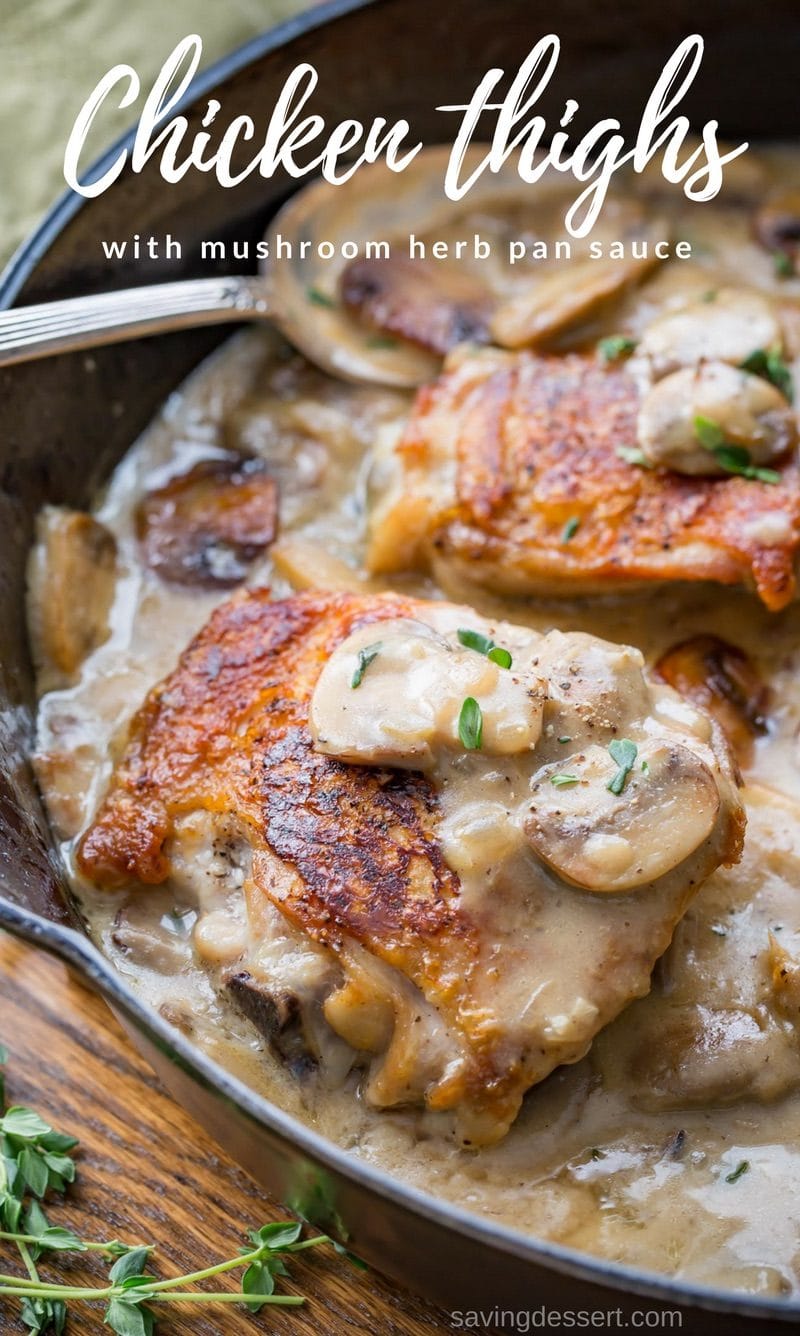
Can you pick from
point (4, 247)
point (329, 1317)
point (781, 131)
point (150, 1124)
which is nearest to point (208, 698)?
point (150, 1124)

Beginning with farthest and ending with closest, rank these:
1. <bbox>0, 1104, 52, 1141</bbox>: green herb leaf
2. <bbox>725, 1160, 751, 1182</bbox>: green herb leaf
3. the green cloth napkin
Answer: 1. the green cloth napkin
2. <bbox>0, 1104, 52, 1141</bbox>: green herb leaf
3. <bbox>725, 1160, 751, 1182</bbox>: green herb leaf

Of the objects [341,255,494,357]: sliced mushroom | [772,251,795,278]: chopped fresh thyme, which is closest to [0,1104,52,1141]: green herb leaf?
[341,255,494,357]: sliced mushroom

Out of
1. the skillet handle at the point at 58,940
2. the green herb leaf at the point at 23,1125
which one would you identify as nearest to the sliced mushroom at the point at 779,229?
the skillet handle at the point at 58,940

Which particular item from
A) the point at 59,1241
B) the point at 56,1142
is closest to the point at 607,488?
the point at 56,1142

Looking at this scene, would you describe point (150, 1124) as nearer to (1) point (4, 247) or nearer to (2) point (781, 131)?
(1) point (4, 247)

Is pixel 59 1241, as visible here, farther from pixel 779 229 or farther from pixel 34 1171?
pixel 779 229

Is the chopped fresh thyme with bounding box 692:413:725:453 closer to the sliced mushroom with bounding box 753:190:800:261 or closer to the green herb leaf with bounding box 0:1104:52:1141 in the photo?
the sliced mushroom with bounding box 753:190:800:261
